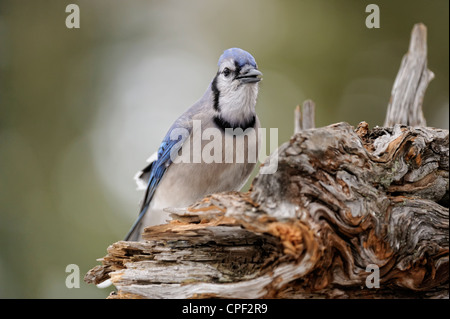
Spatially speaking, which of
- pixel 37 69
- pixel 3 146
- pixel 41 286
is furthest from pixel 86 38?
pixel 41 286

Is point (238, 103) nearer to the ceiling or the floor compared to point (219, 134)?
nearer to the ceiling

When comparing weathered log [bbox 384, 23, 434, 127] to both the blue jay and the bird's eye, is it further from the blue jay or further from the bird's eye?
the bird's eye

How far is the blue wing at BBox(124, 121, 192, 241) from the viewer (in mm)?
2688

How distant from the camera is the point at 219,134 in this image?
8.41ft

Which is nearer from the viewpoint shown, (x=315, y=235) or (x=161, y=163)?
(x=315, y=235)

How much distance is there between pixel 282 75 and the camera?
4.38 metres

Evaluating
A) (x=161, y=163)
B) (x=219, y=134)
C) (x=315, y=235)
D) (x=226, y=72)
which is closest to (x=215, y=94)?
(x=226, y=72)

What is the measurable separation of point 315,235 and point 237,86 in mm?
1079

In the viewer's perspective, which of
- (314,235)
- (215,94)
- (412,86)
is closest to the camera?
(314,235)

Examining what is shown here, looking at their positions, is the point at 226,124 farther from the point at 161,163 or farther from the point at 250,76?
the point at 161,163

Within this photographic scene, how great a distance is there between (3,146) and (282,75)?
2.61 m

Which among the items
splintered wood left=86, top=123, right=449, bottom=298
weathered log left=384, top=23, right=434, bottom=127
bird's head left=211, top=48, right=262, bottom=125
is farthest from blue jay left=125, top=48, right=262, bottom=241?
weathered log left=384, top=23, right=434, bottom=127

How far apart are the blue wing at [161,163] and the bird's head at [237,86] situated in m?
0.24

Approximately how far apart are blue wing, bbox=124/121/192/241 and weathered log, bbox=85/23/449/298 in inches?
27.5
